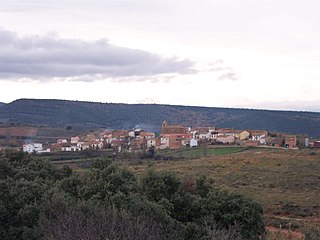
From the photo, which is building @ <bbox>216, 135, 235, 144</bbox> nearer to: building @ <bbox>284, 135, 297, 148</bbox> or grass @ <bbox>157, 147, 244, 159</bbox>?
grass @ <bbox>157, 147, 244, 159</bbox>

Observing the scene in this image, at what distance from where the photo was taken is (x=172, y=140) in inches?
3221

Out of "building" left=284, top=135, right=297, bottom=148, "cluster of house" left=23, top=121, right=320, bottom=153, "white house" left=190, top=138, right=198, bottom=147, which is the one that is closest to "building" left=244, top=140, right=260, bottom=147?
"cluster of house" left=23, top=121, right=320, bottom=153

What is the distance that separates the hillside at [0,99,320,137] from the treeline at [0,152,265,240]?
3020 inches

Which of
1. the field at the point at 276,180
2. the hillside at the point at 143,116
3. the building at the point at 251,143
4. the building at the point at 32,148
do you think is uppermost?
the hillside at the point at 143,116

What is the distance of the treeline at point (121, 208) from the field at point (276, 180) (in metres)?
4.69

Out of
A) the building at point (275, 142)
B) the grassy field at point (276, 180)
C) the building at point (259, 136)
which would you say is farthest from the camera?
the building at point (259, 136)

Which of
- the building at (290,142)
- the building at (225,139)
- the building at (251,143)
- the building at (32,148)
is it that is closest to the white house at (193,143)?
the building at (225,139)

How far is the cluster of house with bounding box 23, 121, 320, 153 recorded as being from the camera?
243 feet

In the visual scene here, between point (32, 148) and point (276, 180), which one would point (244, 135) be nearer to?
point (32, 148)

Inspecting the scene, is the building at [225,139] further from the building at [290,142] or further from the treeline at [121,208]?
the treeline at [121,208]

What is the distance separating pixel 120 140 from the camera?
3344 inches

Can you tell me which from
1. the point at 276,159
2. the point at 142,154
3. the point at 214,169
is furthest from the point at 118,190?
the point at 142,154

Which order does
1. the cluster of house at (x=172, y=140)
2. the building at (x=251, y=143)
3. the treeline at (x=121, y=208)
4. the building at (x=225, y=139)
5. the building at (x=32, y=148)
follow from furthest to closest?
1. the building at (x=225, y=139)
2. the building at (x=251, y=143)
3. the cluster of house at (x=172, y=140)
4. the building at (x=32, y=148)
5. the treeline at (x=121, y=208)

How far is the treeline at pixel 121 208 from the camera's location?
49.8ft
